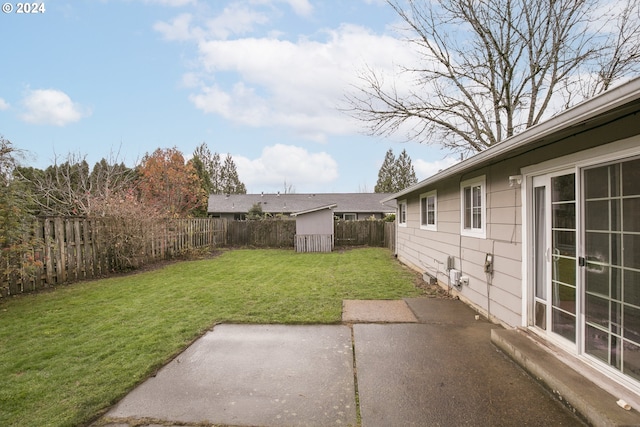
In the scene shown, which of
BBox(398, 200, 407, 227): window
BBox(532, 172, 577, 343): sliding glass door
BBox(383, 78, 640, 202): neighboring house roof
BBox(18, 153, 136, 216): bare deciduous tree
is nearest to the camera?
BBox(383, 78, 640, 202): neighboring house roof

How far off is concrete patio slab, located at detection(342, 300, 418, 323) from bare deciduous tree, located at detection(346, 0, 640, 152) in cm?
772

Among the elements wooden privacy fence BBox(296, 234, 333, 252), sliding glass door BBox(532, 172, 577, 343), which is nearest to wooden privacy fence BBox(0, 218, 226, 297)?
wooden privacy fence BBox(296, 234, 333, 252)

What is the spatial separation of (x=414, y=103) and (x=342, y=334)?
10266mm

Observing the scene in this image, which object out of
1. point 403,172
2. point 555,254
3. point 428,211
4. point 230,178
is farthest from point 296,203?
point 555,254

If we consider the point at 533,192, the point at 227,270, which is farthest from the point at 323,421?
the point at 227,270

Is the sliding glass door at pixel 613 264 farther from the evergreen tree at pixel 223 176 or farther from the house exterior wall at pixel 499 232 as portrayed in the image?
the evergreen tree at pixel 223 176

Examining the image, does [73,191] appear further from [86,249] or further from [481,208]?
[481,208]

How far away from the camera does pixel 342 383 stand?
285 cm

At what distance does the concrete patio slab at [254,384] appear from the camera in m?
2.35

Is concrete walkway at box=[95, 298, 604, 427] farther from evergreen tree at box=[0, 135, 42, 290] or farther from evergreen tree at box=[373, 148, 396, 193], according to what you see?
evergreen tree at box=[373, 148, 396, 193]

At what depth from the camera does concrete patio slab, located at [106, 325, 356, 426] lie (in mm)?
2352

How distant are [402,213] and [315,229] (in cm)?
513

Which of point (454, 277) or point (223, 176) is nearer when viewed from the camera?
point (454, 277)

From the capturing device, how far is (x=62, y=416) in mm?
2316
